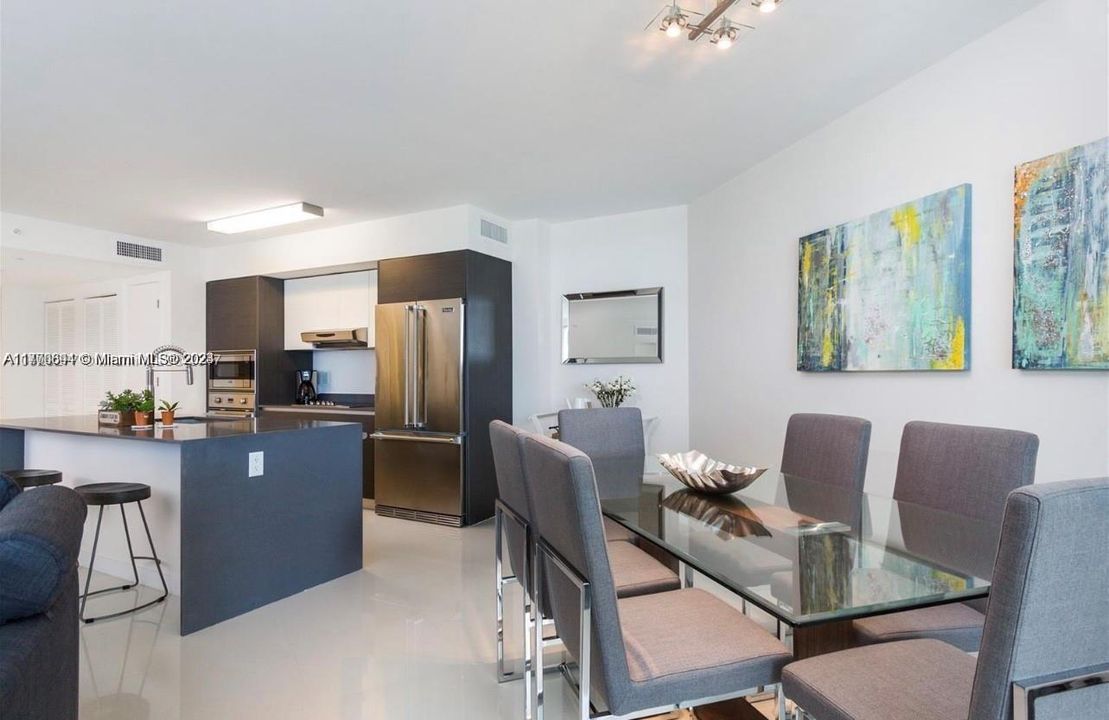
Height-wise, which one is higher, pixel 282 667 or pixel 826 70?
pixel 826 70

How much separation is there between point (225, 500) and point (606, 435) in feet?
6.34

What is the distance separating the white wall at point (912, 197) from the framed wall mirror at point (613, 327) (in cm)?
52

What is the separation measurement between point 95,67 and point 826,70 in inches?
132

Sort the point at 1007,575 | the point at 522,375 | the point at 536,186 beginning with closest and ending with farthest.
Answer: the point at 1007,575, the point at 536,186, the point at 522,375

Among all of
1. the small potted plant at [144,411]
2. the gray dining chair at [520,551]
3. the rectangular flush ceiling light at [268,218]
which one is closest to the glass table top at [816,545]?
the gray dining chair at [520,551]

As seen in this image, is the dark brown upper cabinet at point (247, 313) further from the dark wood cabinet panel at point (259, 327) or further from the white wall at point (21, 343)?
the white wall at point (21, 343)

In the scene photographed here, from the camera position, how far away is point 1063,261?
210 centimetres

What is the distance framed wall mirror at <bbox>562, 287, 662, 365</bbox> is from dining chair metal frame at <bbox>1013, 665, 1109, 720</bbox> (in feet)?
13.2

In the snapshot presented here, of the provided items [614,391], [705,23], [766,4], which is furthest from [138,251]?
[766,4]

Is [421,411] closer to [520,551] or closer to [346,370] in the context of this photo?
[346,370]

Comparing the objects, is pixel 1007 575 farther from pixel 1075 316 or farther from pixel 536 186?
pixel 536 186

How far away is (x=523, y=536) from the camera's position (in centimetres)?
194

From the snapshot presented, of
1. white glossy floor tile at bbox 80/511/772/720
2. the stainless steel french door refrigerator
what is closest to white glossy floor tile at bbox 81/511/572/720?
white glossy floor tile at bbox 80/511/772/720

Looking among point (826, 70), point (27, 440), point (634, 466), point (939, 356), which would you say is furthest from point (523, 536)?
point (27, 440)
